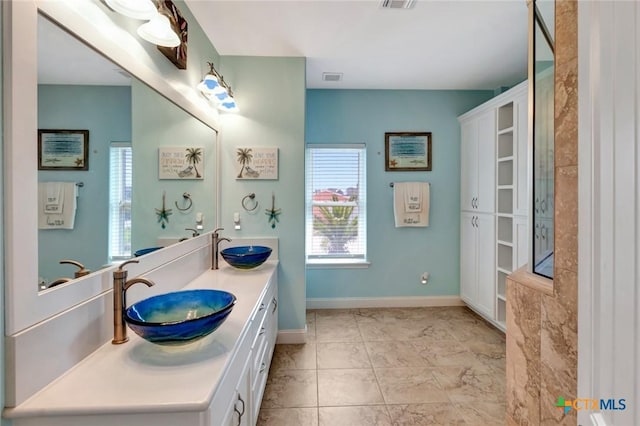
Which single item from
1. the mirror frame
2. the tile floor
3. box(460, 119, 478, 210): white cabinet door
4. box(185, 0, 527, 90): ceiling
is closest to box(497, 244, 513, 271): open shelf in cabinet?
box(460, 119, 478, 210): white cabinet door

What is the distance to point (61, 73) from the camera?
3.27 ft

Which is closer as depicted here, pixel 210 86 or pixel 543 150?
pixel 543 150

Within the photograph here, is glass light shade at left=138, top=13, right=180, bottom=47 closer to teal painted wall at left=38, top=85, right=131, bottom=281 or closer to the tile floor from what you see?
teal painted wall at left=38, top=85, right=131, bottom=281

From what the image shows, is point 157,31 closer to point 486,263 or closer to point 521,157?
point 521,157

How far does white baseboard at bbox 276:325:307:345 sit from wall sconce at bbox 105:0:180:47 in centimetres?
244

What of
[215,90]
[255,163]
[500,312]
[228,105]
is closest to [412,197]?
[500,312]

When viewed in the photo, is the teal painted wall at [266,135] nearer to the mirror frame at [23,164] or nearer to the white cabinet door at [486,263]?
the mirror frame at [23,164]

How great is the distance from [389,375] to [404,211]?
75.9 inches

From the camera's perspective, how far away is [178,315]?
134 centimetres

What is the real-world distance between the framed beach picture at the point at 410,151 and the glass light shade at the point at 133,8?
293 centimetres

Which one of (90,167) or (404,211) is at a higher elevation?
(90,167)

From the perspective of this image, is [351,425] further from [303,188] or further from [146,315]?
[303,188]

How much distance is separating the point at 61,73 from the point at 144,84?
20.9 inches
